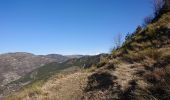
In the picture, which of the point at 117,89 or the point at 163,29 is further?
the point at 163,29

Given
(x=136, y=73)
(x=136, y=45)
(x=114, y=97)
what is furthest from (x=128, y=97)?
(x=136, y=45)

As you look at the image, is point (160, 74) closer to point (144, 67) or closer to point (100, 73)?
point (144, 67)

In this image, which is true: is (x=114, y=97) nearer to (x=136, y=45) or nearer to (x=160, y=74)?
(x=160, y=74)

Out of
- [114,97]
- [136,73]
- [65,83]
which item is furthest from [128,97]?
[65,83]

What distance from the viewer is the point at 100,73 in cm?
1783

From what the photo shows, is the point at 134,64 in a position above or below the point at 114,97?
above

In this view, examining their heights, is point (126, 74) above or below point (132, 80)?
above

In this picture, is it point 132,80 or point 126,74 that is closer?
point 132,80

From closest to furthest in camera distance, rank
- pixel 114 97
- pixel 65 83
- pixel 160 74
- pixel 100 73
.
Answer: pixel 160 74 < pixel 114 97 < pixel 100 73 < pixel 65 83

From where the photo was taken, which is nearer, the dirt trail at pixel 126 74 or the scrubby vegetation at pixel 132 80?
the scrubby vegetation at pixel 132 80

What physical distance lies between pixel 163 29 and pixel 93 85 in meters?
6.89

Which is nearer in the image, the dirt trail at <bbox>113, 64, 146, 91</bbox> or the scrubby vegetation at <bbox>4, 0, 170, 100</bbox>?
the scrubby vegetation at <bbox>4, 0, 170, 100</bbox>

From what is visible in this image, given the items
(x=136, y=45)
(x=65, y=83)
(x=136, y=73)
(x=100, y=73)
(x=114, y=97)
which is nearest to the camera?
(x=114, y=97)

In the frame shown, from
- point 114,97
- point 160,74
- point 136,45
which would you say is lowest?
point 114,97
